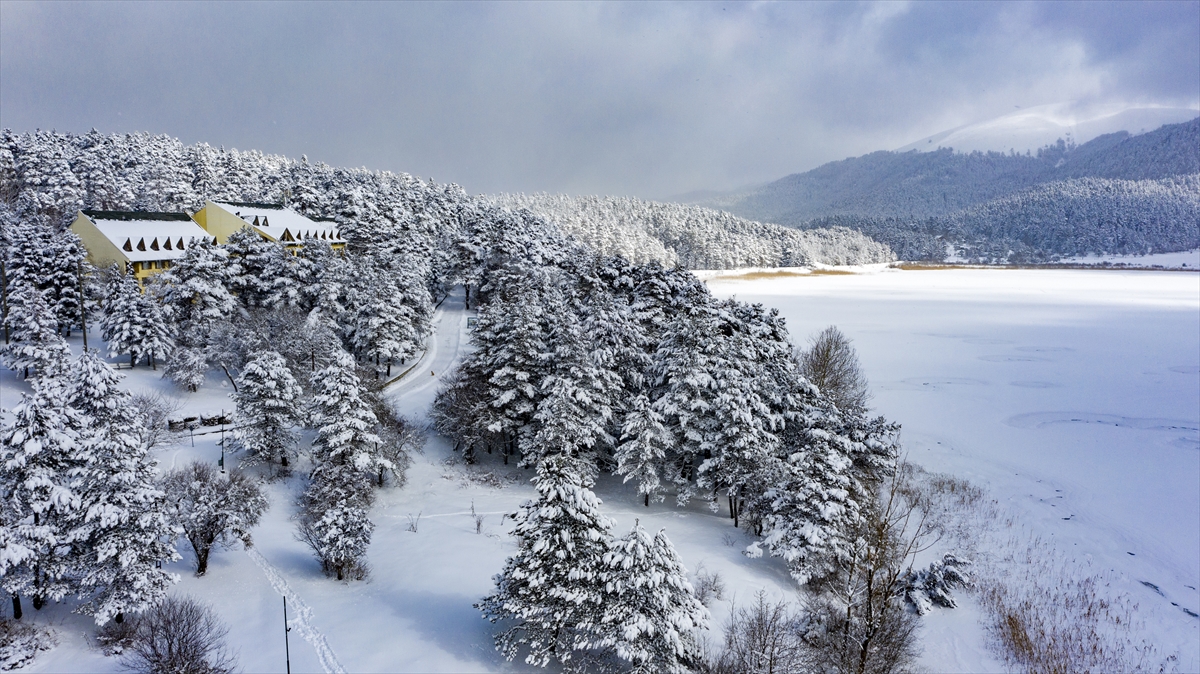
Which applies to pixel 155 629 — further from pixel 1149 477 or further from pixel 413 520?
pixel 1149 477

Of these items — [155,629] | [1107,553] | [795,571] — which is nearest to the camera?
[155,629]

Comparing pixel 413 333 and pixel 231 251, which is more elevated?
pixel 231 251

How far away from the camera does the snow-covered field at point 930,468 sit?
18.0 m

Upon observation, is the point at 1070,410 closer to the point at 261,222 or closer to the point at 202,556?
the point at 202,556

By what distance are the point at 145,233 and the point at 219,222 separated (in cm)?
925

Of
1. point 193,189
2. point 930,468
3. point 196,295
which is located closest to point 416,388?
point 196,295

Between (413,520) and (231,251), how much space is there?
35755mm

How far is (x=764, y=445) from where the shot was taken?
2823 centimetres

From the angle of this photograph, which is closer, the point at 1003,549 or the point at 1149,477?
the point at 1003,549

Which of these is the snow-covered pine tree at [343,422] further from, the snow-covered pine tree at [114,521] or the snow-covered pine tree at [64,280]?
the snow-covered pine tree at [64,280]

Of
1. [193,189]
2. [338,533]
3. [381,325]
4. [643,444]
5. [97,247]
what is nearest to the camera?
[338,533]

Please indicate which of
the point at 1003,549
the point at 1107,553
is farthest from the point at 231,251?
the point at 1107,553

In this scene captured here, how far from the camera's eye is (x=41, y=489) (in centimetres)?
1606

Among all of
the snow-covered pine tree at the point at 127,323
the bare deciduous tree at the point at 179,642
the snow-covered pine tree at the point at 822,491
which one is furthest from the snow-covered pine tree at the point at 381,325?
the snow-covered pine tree at the point at 822,491
